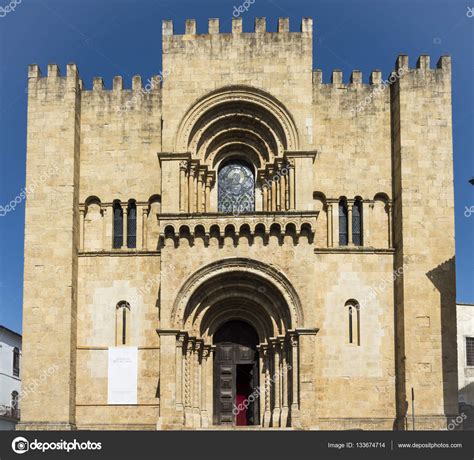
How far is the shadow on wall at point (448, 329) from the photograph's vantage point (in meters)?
28.5

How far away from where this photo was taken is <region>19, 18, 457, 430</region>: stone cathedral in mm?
28641

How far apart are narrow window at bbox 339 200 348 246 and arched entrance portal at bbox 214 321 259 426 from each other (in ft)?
14.8

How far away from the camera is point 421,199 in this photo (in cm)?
2992

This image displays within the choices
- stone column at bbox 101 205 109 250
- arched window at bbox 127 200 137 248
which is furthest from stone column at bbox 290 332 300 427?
stone column at bbox 101 205 109 250

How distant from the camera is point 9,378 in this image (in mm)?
48656

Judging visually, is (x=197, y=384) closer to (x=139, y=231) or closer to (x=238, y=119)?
(x=139, y=231)

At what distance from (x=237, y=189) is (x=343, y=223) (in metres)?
4.02

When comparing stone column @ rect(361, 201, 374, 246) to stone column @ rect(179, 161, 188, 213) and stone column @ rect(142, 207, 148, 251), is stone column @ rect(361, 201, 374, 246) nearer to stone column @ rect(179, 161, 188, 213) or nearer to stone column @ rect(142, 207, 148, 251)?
stone column @ rect(179, 161, 188, 213)

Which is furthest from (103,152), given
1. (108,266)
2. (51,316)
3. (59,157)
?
(51,316)

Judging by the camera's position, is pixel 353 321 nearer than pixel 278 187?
Yes

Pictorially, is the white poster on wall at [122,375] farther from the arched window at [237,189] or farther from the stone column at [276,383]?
the arched window at [237,189]

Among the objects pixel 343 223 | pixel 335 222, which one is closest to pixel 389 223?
pixel 343 223
